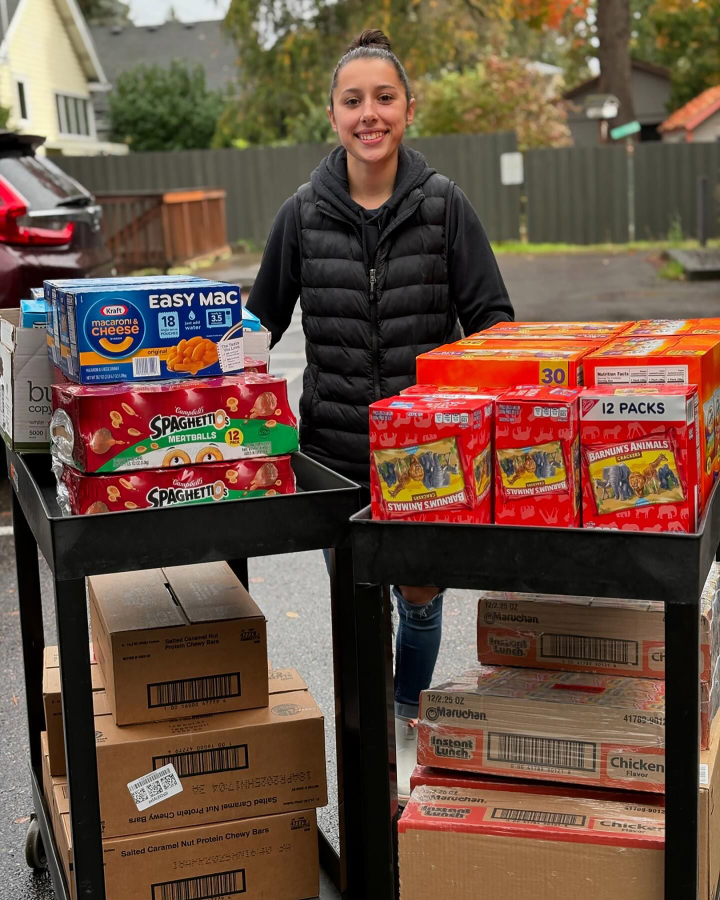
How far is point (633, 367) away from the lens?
93.9 inches

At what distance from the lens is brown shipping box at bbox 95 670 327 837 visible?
2768mm

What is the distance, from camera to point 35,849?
346cm

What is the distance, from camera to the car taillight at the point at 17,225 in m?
7.52

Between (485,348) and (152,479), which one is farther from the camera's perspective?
(485,348)

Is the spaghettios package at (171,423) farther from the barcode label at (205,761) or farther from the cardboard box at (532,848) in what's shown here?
the cardboard box at (532,848)

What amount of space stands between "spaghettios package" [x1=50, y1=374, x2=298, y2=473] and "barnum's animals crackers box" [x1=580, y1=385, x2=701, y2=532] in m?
0.69

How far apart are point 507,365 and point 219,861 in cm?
135

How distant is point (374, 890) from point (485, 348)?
119 cm

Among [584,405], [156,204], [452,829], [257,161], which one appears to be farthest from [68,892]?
[257,161]

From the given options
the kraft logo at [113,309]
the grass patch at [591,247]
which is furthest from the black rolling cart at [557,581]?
the grass patch at [591,247]

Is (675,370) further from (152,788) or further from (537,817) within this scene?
(152,788)

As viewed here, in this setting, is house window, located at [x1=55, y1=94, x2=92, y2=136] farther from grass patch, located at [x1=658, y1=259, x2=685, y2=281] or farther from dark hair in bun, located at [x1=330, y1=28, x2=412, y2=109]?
dark hair in bun, located at [x1=330, y1=28, x2=412, y2=109]

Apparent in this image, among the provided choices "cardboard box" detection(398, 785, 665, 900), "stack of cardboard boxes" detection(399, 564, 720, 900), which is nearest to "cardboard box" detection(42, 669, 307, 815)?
"stack of cardboard boxes" detection(399, 564, 720, 900)

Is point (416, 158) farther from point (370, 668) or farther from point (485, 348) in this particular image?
point (370, 668)
